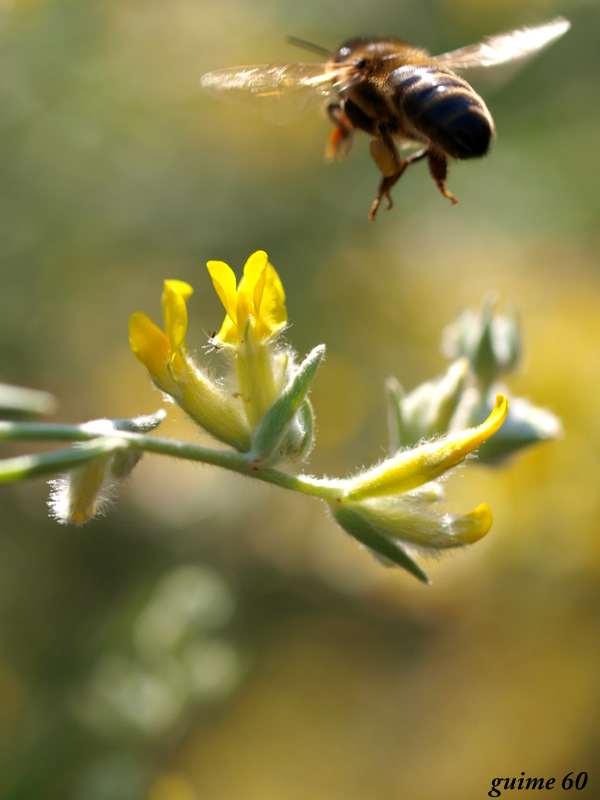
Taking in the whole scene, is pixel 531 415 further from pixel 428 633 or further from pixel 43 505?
pixel 43 505

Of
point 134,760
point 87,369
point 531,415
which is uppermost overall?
point 531,415

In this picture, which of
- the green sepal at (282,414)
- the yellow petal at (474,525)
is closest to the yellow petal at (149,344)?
the green sepal at (282,414)

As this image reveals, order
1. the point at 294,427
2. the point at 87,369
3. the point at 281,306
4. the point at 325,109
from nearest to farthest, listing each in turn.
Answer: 1. the point at 294,427
2. the point at 281,306
3. the point at 325,109
4. the point at 87,369

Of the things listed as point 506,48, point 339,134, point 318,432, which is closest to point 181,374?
point 339,134

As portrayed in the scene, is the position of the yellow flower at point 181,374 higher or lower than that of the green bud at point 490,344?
higher

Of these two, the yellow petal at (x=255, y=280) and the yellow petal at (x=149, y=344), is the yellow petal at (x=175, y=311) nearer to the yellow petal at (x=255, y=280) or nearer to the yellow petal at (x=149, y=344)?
the yellow petal at (x=149, y=344)

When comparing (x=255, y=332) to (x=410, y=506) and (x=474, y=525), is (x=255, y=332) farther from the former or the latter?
(x=474, y=525)

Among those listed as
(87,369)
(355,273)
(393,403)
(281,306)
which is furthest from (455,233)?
(281,306)
